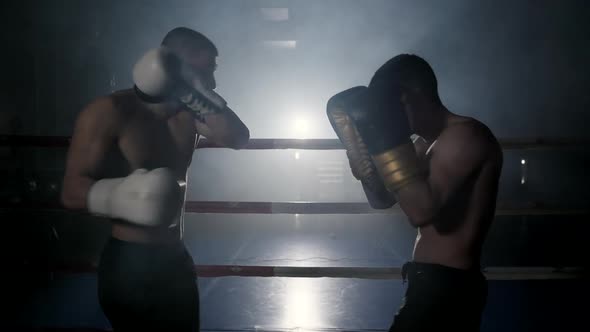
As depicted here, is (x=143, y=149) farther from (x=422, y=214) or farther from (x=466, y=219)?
(x=466, y=219)

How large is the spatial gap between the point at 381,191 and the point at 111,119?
88 centimetres

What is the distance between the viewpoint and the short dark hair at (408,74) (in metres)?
1.27

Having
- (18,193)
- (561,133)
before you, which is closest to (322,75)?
(561,133)

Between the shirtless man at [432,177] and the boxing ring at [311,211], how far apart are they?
1.55 ft

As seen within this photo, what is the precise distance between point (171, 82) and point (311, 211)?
3.12 ft

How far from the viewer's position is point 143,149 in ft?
4.33

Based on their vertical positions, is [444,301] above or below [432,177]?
below

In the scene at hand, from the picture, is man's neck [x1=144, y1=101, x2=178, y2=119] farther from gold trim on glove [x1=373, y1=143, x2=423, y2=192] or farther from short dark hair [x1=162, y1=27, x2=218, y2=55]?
gold trim on glove [x1=373, y1=143, x2=423, y2=192]

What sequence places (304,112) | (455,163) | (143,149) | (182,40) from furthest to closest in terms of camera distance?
(304,112) → (182,40) → (143,149) → (455,163)

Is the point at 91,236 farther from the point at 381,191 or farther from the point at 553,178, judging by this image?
the point at 553,178

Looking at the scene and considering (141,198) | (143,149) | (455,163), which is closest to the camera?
(141,198)

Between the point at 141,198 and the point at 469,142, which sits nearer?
the point at 141,198

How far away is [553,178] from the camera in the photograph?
38.8 ft

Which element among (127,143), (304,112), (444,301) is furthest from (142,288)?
(304,112)
